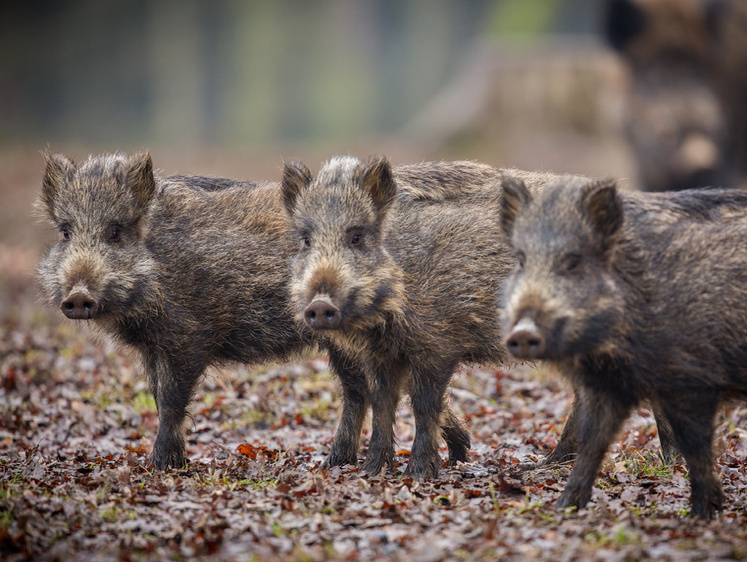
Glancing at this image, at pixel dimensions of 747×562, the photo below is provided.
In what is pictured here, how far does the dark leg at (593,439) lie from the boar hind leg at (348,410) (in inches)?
84.1

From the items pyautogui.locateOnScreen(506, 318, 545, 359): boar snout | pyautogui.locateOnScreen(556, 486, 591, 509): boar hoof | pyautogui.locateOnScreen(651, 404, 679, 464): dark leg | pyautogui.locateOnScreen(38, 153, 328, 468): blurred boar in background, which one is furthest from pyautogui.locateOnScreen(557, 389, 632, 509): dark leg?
pyautogui.locateOnScreen(38, 153, 328, 468): blurred boar in background

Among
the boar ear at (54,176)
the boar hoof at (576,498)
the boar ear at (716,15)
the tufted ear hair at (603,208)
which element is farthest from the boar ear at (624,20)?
the boar hoof at (576,498)

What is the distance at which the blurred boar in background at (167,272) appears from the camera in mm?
6992

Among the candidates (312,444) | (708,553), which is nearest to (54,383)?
(312,444)

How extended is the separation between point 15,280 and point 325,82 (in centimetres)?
4716

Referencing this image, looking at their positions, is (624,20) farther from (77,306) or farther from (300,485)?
(300,485)

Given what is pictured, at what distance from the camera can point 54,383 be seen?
9.77 metres

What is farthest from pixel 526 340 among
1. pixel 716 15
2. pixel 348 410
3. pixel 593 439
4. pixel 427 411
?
pixel 716 15

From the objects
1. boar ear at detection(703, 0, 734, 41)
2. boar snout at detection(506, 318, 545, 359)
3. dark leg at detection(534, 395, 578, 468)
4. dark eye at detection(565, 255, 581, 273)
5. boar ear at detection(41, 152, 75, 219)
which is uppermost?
boar ear at detection(703, 0, 734, 41)

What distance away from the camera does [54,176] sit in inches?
288

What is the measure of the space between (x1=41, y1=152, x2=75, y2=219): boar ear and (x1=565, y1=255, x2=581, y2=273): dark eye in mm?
4181

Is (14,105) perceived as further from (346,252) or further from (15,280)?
(346,252)

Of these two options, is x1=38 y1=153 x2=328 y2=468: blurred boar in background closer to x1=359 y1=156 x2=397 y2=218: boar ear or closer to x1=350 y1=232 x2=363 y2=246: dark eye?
x1=350 y1=232 x2=363 y2=246: dark eye

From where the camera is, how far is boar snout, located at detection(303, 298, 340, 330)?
604cm
